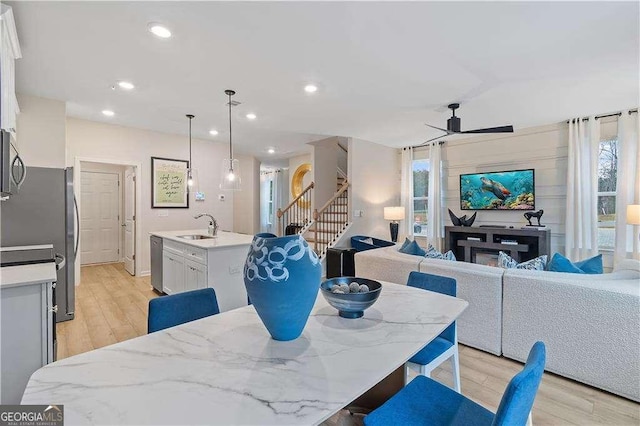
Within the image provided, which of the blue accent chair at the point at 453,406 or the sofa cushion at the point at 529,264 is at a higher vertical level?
the sofa cushion at the point at 529,264

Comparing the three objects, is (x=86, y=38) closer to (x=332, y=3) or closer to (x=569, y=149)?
(x=332, y=3)

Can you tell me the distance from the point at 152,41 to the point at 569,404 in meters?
4.00

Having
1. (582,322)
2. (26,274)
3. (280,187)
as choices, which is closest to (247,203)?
(280,187)

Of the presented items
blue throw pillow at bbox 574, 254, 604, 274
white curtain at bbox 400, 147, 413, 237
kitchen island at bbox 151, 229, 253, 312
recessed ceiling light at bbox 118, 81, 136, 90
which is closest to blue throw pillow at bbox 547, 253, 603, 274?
blue throw pillow at bbox 574, 254, 604, 274

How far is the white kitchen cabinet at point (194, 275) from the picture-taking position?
333cm

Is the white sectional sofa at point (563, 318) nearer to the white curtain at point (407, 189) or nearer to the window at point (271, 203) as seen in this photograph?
the white curtain at point (407, 189)

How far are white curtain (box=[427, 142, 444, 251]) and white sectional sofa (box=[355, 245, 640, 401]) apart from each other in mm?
3538

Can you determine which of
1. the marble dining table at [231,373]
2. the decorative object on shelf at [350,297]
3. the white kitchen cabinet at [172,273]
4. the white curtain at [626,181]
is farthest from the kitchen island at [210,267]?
the white curtain at [626,181]

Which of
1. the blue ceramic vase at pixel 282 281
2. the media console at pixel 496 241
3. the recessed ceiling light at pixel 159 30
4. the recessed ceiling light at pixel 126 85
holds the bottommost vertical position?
the media console at pixel 496 241

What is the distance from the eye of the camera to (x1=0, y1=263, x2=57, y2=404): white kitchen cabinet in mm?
1870

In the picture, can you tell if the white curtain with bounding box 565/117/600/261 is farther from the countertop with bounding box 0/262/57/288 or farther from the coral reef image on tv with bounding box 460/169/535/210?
the countertop with bounding box 0/262/57/288

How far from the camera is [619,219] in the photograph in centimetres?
425

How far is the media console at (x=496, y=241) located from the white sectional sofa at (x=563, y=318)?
2616mm

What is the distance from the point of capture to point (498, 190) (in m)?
5.49
